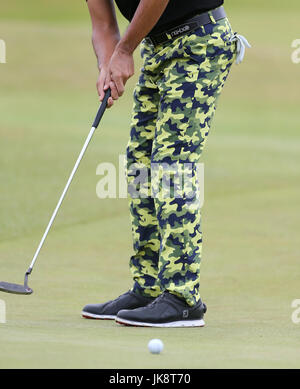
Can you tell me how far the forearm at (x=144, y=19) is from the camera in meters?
3.68

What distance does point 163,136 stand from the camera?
380 cm

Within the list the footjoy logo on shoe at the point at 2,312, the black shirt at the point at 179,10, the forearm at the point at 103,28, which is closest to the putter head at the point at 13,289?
the footjoy logo on shoe at the point at 2,312

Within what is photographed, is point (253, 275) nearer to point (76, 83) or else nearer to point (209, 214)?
point (209, 214)

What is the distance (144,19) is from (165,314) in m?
1.07

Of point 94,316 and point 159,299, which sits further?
point 94,316

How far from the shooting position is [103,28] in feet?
13.4

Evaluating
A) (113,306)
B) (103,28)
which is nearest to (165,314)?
(113,306)

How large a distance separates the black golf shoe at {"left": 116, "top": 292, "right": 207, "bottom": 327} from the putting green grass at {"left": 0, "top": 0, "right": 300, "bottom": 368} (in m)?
0.08

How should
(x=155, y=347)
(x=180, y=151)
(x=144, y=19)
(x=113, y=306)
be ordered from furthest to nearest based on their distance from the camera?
(x=113, y=306), (x=180, y=151), (x=144, y=19), (x=155, y=347)

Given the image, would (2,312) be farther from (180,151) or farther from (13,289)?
(180,151)

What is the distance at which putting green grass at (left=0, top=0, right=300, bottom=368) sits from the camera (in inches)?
Answer: 126

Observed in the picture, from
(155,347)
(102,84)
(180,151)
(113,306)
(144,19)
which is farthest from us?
(113,306)

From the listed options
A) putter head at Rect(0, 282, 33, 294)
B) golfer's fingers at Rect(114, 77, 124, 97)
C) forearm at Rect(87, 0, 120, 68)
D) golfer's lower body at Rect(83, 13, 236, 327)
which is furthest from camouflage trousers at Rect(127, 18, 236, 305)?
putter head at Rect(0, 282, 33, 294)
